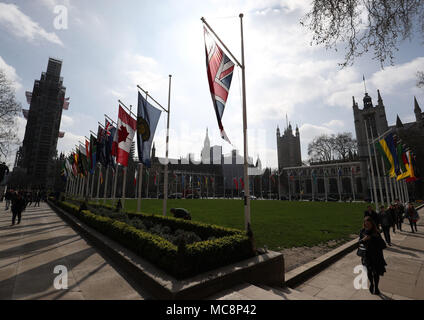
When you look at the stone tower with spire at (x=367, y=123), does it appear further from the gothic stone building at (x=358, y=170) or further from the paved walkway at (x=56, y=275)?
the paved walkway at (x=56, y=275)

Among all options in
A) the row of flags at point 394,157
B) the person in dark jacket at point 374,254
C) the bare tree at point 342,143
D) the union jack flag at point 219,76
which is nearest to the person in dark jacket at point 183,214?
the union jack flag at point 219,76

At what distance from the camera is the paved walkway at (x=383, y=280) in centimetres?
492

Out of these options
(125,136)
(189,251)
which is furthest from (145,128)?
(189,251)

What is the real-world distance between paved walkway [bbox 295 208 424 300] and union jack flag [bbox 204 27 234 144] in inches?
194

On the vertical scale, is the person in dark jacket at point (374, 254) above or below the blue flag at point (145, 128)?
below

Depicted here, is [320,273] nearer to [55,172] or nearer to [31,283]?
[31,283]

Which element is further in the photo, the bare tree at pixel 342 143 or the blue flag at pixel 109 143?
the bare tree at pixel 342 143

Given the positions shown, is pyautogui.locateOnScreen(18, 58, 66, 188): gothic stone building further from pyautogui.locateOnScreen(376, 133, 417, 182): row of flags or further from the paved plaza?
pyautogui.locateOnScreen(376, 133, 417, 182): row of flags

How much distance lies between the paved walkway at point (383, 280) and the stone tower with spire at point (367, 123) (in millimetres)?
74813

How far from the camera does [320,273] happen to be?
638 cm

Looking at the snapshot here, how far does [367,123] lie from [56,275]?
93.6 m

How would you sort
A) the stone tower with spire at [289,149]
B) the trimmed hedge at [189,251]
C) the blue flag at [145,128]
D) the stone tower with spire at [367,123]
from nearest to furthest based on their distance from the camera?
the trimmed hedge at [189,251], the blue flag at [145,128], the stone tower with spire at [367,123], the stone tower with spire at [289,149]

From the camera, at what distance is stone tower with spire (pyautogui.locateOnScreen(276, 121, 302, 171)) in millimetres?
→ 114375

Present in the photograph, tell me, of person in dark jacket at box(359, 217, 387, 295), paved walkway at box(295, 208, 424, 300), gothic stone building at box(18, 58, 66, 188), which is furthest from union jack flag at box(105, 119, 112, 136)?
gothic stone building at box(18, 58, 66, 188)
